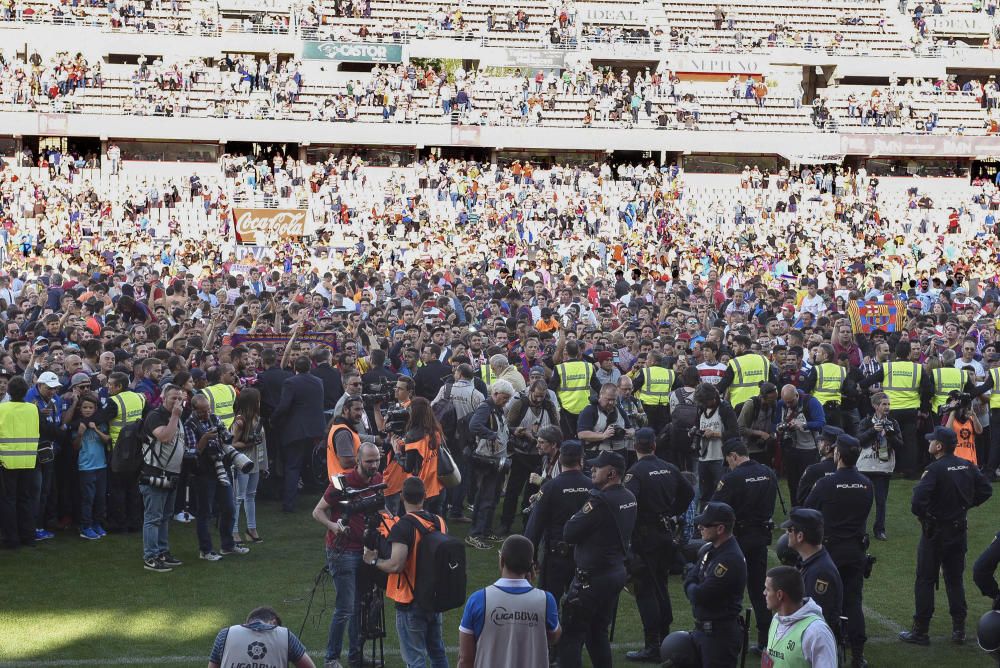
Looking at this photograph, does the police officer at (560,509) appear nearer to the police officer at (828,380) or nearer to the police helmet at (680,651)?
the police helmet at (680,651)

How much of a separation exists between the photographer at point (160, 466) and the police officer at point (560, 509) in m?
3.80

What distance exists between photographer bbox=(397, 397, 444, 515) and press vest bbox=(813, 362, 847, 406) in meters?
5.73

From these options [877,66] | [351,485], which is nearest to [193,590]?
[351,485]

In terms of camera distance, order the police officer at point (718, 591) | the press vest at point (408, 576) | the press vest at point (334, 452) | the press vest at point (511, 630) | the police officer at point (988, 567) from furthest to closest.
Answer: the press vest at point (334, 452), the police officer at point (988, 567), the press vest at point (408, 576), the police officer at point (718, 591), the press vest at point (511, 630)

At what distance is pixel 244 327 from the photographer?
16859 millimetres

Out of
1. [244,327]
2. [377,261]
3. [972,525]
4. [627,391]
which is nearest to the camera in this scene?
[627,391]

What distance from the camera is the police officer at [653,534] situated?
927cm

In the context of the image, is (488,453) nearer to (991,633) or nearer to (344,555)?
(344,555)

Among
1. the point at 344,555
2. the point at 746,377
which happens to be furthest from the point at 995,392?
the point at 344,555

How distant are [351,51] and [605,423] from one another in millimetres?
36763

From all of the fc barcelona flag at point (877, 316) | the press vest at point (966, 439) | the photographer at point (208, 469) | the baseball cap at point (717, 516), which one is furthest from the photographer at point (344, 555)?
the fc barcelona flag at point (877, 316)

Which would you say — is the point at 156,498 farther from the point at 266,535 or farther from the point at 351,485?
the point at 351,485

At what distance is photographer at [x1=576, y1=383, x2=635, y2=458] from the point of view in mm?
11859

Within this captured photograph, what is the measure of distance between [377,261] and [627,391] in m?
17.6
